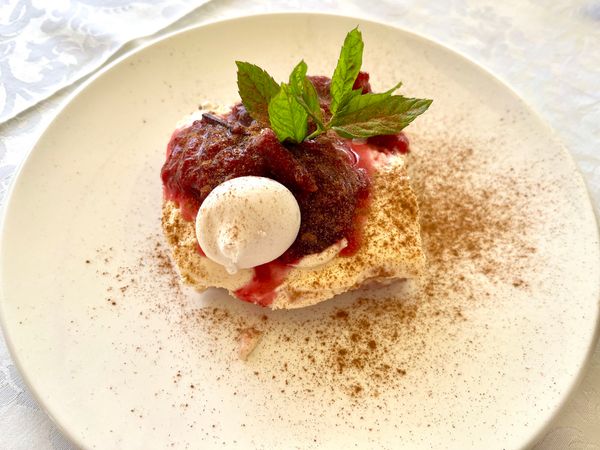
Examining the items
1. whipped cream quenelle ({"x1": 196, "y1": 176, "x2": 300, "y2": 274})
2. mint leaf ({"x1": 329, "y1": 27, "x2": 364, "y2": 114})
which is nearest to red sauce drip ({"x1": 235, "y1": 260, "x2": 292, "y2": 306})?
whipped cream quenelle ({"x1": 196, "y1": 176, "x2": 300, "y2": 274})

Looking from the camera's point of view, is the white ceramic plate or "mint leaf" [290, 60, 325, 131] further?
"mint leaf" [290, 60, 325, 131]

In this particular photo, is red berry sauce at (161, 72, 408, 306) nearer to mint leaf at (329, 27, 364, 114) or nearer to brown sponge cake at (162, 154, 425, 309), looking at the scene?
brown sponge cake at (162, 154, 425, 309)

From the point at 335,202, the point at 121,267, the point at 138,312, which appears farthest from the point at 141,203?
the point at 335,202

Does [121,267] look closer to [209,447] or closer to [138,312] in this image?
[138,312]

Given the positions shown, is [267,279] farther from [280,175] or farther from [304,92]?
[304,92]

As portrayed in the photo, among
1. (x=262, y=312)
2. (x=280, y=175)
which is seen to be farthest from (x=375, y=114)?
(x=262, y=312)
